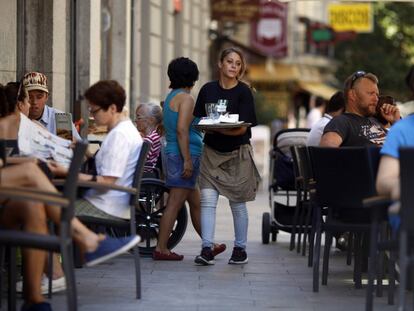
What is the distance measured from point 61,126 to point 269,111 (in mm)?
33539

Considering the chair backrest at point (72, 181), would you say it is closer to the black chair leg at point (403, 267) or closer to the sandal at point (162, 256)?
the black chair leg at point (403, 267)

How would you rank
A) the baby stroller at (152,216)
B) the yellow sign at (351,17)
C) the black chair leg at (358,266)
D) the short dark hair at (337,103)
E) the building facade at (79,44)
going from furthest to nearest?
the yellow sign at (351,17) < the building facade at (79,44) < the short dark hair at (337,103) < the baby stroller at (152,216) < the black chair leg at (358,266)

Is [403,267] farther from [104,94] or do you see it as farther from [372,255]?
[104,94]

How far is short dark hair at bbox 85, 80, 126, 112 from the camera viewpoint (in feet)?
Result: 30.1

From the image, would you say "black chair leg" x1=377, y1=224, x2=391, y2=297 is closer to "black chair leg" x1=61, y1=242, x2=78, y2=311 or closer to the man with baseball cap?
"black chair leg" x1=61, y1=242, x2=78, y2=311

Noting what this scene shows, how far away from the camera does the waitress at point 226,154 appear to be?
1205cm

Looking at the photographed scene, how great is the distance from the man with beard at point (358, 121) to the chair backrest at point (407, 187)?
3.71 m

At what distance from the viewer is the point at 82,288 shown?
1030 cm

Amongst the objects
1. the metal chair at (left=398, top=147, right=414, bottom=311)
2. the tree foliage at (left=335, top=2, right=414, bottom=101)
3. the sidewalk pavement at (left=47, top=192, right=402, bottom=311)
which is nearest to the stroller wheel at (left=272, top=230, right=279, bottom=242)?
the sidewalk pavement at (left=47, top=192, right=402, bottom=311)

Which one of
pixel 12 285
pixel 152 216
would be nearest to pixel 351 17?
pixel 152 216

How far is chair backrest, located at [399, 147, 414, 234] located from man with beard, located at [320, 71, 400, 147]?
371 cm

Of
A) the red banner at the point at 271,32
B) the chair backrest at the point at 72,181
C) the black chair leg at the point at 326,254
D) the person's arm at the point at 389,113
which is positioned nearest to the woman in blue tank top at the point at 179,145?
the person's arm at the point at 389,113

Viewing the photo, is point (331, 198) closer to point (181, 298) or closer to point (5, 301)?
point (181, 298)

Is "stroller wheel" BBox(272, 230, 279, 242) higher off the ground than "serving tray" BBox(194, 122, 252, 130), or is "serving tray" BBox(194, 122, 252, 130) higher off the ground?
"serving tray" BBox(194, 122, 252, 130)
